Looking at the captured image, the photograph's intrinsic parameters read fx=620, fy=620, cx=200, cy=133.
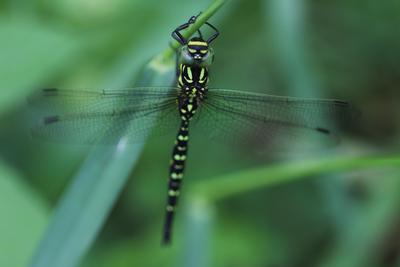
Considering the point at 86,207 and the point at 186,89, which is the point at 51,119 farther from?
the point at 186,89

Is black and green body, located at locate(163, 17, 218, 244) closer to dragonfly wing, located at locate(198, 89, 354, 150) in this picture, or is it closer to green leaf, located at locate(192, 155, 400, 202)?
dragonfly wing, located at locate(198, 89, 354, 150)

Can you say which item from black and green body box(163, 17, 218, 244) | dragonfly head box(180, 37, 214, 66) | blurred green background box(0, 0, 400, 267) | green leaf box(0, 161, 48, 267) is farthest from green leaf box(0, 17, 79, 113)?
dragonfly head box(180, 37, 214, 66)

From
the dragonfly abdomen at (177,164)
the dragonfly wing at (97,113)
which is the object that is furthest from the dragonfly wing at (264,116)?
the dragonfly wing at (97,113)

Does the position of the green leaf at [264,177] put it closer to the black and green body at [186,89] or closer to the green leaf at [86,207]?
the black and green body at [186,89]

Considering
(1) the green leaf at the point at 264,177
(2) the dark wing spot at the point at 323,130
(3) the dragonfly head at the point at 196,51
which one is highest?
(3) the dragonfly head at the point at 196,51

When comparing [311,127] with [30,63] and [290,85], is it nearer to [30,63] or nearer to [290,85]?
[290,85]

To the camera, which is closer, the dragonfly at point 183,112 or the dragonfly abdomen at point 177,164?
the dragonfly at point 183,112

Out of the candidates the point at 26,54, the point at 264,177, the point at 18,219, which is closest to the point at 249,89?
the point at 264,177
